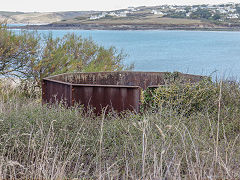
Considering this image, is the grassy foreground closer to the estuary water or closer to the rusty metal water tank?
the rusty metal water tank

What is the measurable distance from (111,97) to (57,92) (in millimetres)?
1683

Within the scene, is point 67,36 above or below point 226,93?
above

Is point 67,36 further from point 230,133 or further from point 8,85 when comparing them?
point 230,133

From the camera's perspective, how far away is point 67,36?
15.8m

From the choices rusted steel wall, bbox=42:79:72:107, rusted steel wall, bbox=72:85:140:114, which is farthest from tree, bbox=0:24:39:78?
rusted steel wall, bbox=72:85:140:114

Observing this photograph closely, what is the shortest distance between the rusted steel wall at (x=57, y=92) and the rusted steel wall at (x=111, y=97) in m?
0.36

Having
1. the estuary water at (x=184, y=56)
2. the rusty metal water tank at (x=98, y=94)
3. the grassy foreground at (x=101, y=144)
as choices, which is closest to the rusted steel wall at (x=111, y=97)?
the rusty metal water tank at (x=98, y=94)

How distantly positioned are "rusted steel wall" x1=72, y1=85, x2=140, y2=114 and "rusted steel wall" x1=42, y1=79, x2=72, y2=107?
357mm

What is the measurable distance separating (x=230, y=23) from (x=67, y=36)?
109 m

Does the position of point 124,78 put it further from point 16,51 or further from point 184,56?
point 184,56

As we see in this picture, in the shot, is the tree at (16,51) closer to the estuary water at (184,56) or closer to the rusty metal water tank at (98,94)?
the estuary water at (184,56)

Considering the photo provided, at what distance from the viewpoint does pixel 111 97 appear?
8500 millimetres

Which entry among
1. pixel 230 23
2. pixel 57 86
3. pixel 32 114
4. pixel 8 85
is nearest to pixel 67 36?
pixel 8 85

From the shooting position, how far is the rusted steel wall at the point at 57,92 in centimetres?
884
